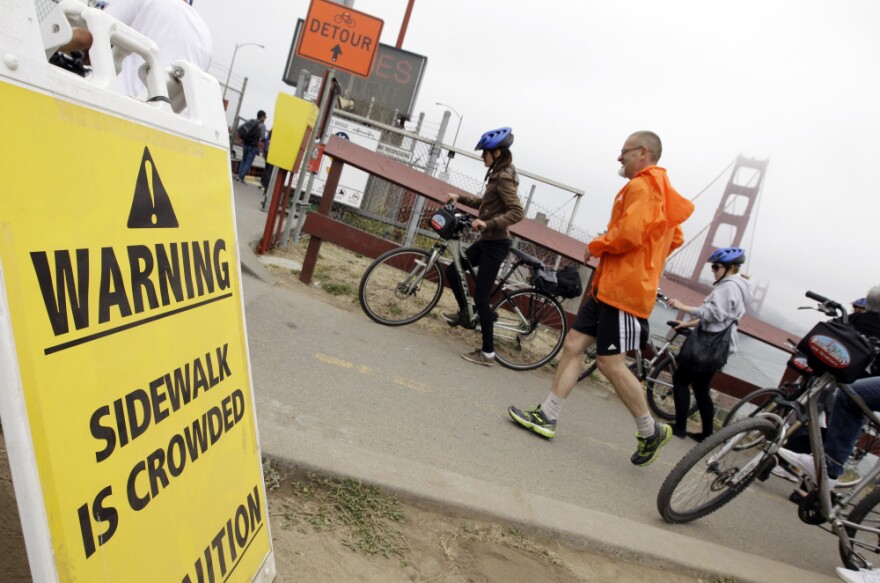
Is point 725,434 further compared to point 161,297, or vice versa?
point 725,434

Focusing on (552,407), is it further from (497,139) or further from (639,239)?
(497,139)

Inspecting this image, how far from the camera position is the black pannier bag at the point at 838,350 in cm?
327

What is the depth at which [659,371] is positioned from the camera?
6125mm

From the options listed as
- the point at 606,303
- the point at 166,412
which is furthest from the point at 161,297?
the point at 606,303

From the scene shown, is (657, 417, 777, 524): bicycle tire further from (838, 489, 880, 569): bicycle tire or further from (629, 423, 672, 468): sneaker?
(838, 489, 880, 569): bicycle tire

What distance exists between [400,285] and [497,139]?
5.04ft

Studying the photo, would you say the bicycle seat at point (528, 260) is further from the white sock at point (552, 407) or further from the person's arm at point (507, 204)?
the white sock at point (552, 407)

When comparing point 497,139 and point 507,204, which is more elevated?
point 497,139

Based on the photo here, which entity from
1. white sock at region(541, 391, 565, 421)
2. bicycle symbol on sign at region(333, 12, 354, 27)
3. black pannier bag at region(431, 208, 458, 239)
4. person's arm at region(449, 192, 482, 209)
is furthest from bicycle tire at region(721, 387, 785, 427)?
bicycle symbol on sign at region(333, 12, 354, 27)

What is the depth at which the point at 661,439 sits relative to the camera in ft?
12.9

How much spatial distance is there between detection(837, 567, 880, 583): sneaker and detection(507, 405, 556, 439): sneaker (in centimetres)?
177

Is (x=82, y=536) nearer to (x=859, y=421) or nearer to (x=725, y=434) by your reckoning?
(x=725, y=434)

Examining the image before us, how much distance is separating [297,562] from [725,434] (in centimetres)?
240

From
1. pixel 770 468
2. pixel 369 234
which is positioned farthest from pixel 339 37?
pixel 770 468
